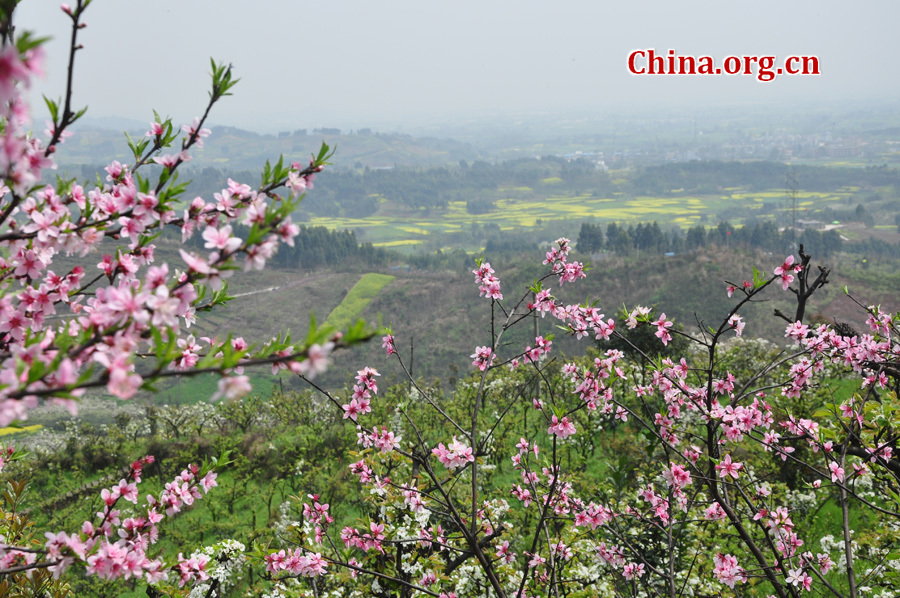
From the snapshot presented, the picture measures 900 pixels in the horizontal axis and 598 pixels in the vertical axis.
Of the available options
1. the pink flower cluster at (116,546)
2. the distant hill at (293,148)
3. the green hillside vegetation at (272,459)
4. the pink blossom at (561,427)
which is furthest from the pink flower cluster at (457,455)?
the distant hill at (293,148)

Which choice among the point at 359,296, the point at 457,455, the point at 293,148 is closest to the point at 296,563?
the point at 457,455

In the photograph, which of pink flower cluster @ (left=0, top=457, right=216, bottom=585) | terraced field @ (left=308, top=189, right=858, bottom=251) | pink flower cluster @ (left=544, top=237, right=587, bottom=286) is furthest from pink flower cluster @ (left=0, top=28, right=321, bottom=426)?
terraced field @ (left=308, top=189, right=858, bottom=251)

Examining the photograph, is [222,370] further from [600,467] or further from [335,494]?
[600,467]

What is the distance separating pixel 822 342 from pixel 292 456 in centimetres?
1119

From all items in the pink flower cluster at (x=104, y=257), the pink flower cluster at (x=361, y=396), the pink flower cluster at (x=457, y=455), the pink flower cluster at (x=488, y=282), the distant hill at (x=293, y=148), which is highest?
the distant hill at (x=293, y=148)

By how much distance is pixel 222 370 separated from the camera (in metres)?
1.24

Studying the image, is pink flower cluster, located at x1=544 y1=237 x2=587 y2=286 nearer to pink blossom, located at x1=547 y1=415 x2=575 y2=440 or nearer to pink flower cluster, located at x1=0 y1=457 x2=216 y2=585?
pink blossom, located at x1=547 y1=415 x2=575 y2=440

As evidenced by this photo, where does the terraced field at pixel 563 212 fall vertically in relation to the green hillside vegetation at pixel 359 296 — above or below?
above

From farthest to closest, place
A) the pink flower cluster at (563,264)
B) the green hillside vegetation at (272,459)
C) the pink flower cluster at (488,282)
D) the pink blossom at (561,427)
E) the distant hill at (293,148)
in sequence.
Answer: the distant hill at (293,148) < the green hillside vegetation at (272,459) < the pink flower cluster at (563,264) < the pink flower cluster at (488,282) < the pink blossom at (561,427)

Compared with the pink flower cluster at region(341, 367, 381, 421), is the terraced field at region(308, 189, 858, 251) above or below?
above

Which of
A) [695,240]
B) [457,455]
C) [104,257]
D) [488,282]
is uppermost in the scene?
[104,257]

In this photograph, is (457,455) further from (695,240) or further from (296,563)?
(695,240)

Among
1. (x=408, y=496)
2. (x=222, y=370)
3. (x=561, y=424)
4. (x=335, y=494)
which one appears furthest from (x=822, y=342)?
(x=335, y=494)

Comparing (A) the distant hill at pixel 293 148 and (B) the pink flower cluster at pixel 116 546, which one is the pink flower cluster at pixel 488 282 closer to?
A: (B) the pink flower cluster at pixel 116 546
